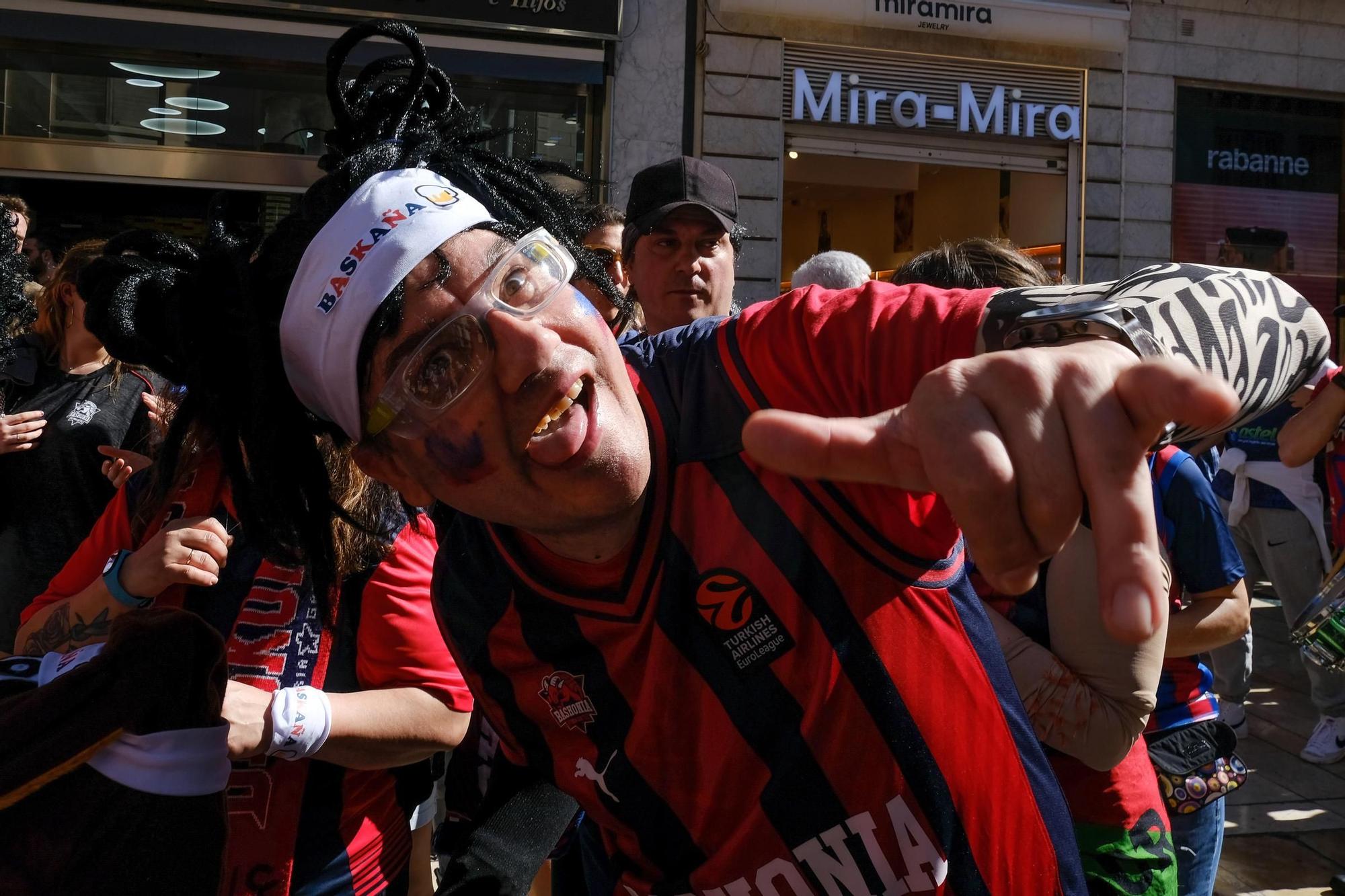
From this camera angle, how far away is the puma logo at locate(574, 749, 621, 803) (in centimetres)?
144

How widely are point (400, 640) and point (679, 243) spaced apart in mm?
1921

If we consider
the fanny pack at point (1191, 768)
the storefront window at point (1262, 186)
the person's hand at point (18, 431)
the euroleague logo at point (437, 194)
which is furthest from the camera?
the storefront window at point (1262, 186)

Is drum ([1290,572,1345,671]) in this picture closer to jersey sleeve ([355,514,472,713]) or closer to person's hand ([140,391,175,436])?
jersey sleeve ([355,514,472,713])

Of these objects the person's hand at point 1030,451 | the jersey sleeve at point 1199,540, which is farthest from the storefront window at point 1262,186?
the person's hand at point 1030,451

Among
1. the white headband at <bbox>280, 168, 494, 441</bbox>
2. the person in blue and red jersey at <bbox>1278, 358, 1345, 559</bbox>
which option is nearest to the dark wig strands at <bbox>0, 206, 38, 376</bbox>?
the white headband at <bbox>280, 168, 494, 441</bbox>

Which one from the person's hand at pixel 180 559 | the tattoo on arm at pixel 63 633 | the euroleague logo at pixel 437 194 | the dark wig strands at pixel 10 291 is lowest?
the tattoo on arm at pixel 63 633

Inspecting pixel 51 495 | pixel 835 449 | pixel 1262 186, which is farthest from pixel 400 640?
pixel 1262 186

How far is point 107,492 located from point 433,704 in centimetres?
228

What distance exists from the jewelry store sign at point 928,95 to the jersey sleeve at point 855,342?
8.36m

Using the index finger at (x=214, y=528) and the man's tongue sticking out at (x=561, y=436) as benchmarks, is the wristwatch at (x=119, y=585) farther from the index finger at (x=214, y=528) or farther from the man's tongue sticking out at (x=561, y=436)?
the man's tongue sticking out at (x=561, y=436)

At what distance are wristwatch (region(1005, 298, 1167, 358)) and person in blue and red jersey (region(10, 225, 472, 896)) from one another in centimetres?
115

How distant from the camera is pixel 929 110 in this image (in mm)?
9594

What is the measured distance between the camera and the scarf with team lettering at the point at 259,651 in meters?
1.90

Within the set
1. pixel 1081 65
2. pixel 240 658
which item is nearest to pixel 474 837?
pixel 240 658
